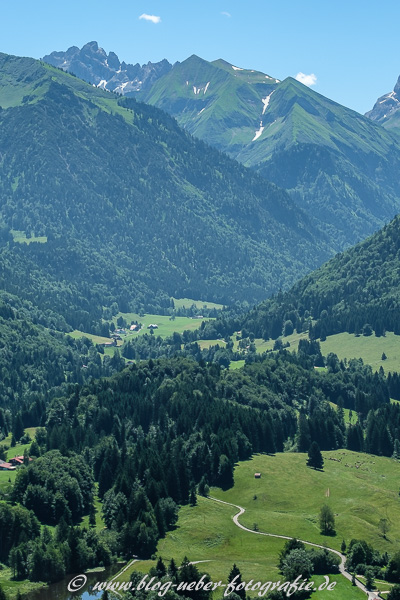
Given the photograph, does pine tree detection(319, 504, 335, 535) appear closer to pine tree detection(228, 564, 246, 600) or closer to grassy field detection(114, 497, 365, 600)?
grassy field detection(114, 497, 365, 600)

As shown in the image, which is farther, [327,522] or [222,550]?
[327,522]

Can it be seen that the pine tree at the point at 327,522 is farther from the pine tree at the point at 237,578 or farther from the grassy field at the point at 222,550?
the pine tree at the point at 237,578

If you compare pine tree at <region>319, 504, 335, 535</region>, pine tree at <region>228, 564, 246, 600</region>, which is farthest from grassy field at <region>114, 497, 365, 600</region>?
pine tree at <region>319, 504, 335, 535</region>

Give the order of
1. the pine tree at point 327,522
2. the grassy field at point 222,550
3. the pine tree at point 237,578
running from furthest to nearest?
1. the pine tree at point 327,522
2. the grassy field at point 222,550
3. the pine tree at point 237,578

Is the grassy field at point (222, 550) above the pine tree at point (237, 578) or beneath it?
beneath

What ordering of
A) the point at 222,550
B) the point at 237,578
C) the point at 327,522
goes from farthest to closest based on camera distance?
1. the point at 327,522
2. the point at 222,550
3. the point at 237,578

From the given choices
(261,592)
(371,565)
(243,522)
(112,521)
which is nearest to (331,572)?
(371,565)

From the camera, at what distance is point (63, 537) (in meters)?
181

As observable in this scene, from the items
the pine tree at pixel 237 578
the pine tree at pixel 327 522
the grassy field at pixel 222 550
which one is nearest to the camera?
the pine tree at pixel 237 578

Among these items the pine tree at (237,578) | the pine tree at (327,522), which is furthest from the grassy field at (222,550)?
the pine tree at (327,522)

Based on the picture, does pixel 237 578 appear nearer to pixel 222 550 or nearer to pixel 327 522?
pixel 222 550

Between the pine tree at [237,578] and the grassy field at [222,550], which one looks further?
the grassy field at [222,550]

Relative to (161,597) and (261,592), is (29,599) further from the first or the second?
(261,592)

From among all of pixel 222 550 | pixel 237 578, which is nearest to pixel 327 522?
pixel 222 550
